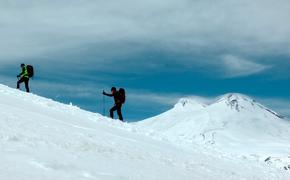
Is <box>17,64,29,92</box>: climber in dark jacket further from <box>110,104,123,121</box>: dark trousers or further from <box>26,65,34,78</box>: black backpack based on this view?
<box>110,104,123,121</box>: dark trousers

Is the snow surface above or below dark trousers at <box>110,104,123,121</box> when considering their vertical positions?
below

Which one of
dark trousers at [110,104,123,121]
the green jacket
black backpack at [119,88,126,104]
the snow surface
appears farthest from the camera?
the green jacket

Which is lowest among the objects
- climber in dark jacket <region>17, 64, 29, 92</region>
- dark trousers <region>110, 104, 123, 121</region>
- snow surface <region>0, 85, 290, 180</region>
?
snow surface <region>0, 85, 290, 180</region>

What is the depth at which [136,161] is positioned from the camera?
16.6 metres

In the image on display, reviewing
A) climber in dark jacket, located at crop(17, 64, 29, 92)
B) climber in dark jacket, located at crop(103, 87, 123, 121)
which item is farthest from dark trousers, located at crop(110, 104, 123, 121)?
climber in dark jacket, located at crop(17, 64, 29, 92)

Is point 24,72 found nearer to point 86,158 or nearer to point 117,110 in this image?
point 117,110

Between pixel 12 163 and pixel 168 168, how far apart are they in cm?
563

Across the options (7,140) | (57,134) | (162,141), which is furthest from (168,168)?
(162,141)

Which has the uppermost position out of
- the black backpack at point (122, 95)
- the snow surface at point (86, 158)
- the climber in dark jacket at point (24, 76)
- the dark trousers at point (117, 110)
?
the climber in dark jacket at point (24, 76)

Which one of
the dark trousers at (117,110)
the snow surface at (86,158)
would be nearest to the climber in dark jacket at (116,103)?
the dark trousers at (117,110)

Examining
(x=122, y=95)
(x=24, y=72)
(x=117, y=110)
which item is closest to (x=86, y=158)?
(x=117, y=110)

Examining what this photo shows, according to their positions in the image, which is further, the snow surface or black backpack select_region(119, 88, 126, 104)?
black backpack select_region(119, 88, 126, 104)

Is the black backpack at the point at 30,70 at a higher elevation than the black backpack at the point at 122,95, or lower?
higher

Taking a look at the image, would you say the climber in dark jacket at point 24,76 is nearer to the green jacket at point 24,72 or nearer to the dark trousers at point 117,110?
the green jacket at point 24,72
